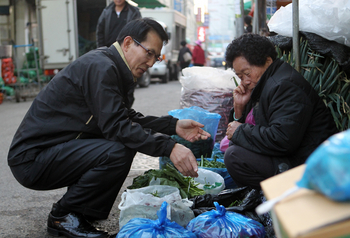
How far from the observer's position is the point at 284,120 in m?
2.44

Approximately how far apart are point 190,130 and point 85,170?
852mm

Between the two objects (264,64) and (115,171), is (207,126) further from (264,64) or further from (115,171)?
(115,171)

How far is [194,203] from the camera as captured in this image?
9.00 feet

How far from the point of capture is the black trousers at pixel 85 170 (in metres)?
2.54

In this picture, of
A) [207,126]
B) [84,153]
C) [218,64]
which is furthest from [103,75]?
[218,64]

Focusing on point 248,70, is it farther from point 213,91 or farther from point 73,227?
point 213,91

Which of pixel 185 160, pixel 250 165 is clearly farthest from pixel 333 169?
pixel 250 165

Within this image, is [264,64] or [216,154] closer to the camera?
[264,64]

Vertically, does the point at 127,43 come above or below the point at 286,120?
above

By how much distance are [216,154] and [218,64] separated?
117 ft

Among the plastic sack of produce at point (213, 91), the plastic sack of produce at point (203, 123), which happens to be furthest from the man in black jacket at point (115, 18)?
the plastic sack of produce at point (203, 123)

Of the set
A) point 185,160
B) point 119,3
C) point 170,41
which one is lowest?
point 185,160

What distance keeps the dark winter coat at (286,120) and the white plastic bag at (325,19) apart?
74 centimetres

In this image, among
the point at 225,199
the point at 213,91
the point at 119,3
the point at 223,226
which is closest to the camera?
the point at 223,226
